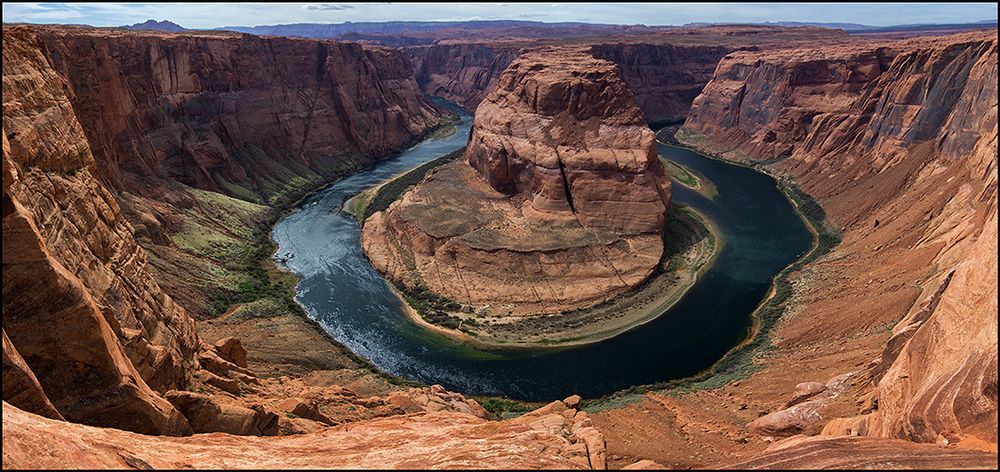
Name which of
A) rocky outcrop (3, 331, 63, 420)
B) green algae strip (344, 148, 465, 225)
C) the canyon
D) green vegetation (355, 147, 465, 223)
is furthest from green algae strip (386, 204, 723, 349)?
rocky outcrop (3, 331, 63, 420)

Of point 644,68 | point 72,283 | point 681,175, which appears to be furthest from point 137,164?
point 644,68

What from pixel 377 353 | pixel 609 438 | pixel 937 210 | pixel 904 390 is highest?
pixel 937 210

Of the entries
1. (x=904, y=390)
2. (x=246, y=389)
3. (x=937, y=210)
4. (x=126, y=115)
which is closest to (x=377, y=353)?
(x=246, y=389)

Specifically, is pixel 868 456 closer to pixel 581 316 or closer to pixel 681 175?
pixel 581 316

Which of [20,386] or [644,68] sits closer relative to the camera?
[20,386]

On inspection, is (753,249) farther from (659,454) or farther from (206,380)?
(206,380)

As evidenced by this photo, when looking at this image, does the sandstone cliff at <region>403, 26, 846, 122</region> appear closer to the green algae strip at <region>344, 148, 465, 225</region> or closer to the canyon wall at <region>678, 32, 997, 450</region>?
the canyon wall at <region>678, 32, 997, 450</region>
